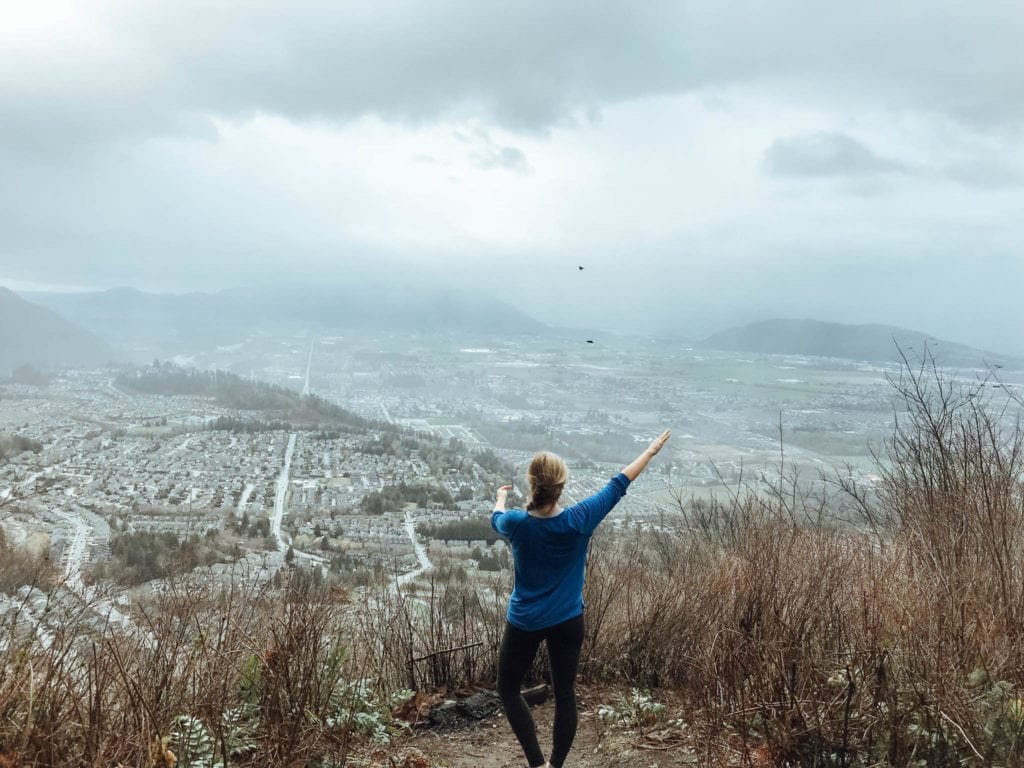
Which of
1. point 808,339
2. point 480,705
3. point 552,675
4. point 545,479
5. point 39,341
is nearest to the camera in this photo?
point 545,479

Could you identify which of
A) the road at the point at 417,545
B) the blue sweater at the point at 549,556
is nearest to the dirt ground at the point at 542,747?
the blue sweater at the point at 549,556

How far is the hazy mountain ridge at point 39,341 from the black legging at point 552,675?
228 ft

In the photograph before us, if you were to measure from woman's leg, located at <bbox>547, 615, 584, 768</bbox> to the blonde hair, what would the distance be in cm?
56

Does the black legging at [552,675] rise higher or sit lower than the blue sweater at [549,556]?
lower

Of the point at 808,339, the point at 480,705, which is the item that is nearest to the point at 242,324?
the point at 808,339

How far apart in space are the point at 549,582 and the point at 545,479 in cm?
46

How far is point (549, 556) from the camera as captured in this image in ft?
9.05

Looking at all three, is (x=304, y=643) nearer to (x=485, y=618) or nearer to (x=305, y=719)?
(x=305, y=719)

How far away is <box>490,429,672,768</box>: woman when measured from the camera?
2736mm

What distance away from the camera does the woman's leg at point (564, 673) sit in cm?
282

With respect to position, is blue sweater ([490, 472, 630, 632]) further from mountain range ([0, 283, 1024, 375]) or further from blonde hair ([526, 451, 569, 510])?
mountain range ([0, 283, 1024, 375])

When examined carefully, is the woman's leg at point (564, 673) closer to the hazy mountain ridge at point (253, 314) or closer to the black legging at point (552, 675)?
the black legging at point (552, 675)

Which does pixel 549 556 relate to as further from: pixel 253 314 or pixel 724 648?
pixel 253 314

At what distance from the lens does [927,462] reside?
16.0 ft
